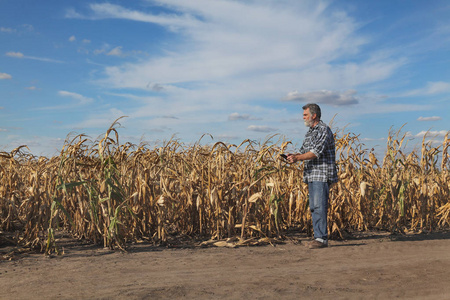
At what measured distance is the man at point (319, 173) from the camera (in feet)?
20.8

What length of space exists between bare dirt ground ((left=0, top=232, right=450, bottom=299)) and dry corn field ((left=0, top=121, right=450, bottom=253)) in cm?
38

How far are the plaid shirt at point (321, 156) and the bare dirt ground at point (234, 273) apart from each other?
1091 millimetres

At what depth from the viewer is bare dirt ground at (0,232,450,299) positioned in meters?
4.29

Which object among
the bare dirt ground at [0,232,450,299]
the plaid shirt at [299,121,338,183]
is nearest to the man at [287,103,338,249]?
the plaid shirt at [299,121,338,183]

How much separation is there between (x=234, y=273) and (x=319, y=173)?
2278 mm

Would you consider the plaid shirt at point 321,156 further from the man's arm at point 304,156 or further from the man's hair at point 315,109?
the man's hair at point 315,109

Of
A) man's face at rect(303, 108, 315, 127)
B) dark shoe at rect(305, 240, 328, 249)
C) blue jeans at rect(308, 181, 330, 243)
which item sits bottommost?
dark shoe at rect(305, 240, 328, 249)

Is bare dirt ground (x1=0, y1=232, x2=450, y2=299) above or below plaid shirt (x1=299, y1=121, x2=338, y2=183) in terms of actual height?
below

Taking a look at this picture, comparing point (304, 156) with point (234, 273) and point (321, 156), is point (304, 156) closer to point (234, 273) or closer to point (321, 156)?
point (321, 156)

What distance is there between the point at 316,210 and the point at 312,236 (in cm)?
82

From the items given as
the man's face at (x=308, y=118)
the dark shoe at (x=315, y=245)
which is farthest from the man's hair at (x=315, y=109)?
the dark shoe at (x=315, y=245)

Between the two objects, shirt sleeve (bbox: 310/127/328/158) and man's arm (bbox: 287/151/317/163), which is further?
shirt sleeve (bbox: 310/127/328/158)

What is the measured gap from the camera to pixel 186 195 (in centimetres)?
636

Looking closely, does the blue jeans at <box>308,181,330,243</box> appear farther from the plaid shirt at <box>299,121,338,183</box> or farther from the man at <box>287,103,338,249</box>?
the plaid shirt at <box>299,121,338,183</box>
